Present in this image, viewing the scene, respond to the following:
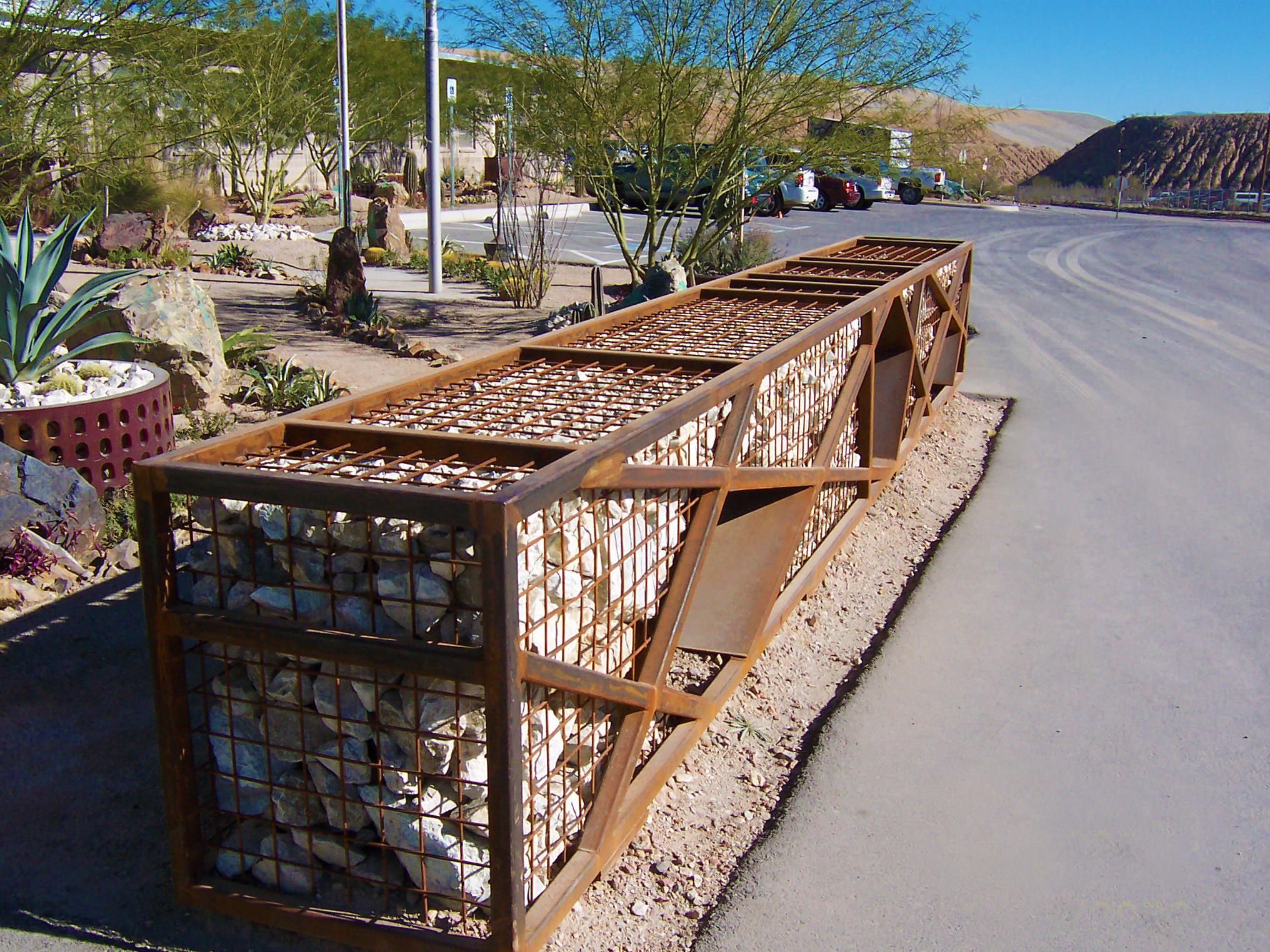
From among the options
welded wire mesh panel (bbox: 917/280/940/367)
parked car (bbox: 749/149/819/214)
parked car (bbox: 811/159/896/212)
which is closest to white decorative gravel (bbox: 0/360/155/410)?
welded wire mesh panel (bbox: 917/280/940/367)

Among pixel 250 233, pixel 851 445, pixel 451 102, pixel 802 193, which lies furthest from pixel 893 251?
pixel 802 193

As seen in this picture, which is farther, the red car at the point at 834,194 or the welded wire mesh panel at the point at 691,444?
the red car at the point at 834,194

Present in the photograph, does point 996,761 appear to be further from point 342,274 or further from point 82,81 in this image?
point 82,81

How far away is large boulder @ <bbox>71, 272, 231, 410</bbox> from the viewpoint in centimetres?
770

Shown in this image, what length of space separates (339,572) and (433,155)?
1166 cm

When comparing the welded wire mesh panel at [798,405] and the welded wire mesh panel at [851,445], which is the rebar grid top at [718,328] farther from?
the welded wire mesh panel at [851,445]

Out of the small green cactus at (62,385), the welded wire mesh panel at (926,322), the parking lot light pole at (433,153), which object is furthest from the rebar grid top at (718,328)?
the parking lot light pole at (433,153)

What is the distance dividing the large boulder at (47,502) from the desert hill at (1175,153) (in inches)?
3423

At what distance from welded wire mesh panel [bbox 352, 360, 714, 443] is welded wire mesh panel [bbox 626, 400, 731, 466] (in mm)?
123

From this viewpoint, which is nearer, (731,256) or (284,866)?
(284,866)

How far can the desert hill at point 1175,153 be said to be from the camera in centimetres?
8662

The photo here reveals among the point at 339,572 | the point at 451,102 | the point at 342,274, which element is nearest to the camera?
the point at 339,572

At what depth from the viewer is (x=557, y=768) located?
296 centimetres

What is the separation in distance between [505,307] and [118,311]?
607 cm
